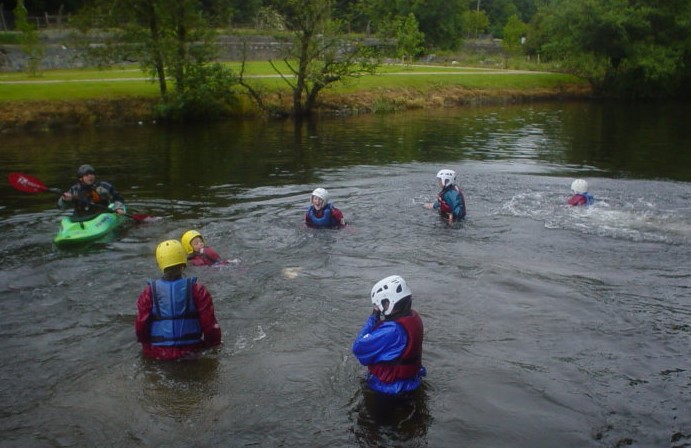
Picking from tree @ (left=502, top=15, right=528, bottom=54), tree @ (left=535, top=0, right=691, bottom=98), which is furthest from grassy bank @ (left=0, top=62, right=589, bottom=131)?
tree @ (left=502, top=15, right=528, bottom=54)

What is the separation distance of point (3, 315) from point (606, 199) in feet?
53.0

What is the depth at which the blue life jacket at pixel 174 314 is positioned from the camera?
328 inches

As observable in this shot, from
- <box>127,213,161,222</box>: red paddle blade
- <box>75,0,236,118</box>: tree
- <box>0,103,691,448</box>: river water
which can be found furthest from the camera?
<box>75,0,236,118</box>: tree

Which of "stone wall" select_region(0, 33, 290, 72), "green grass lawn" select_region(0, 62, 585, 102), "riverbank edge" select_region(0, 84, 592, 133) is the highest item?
"stone wall" select_region(0, 33, 290, 72)

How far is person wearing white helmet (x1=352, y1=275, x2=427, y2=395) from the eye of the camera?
24.1ft

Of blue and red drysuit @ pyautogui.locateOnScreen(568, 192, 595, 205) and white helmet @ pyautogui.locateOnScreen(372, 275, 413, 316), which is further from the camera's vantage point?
blue and red drysuit @ pyautogui.locateOnScreen(568, 192, 595, 205)

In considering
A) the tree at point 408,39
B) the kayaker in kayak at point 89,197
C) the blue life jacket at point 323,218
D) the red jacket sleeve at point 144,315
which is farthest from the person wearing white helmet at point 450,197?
the tree at point 408,39

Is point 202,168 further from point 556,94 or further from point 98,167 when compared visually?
point 556,94

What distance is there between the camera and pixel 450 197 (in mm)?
15812

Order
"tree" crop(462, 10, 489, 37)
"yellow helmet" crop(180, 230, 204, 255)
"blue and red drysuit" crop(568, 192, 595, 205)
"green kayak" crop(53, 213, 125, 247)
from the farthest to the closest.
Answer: "tree" crop(462, 10, 489, 37) < "blue and red drysuit" crop(568, 192, 595, 205) < "green kayak" crop(53, 213, 125, 247) < "yellow helmet" crop(180, 230, 204, 255)

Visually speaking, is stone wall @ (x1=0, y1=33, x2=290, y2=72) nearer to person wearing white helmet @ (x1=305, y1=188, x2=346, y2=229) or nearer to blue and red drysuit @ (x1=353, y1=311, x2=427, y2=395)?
person wearing white helmet @ (x1=305, y1=188, x2=346, y2=229)

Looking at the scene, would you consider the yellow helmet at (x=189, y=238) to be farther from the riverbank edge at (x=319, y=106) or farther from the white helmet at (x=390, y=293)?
the riverbank edge at (x=319, y=106)

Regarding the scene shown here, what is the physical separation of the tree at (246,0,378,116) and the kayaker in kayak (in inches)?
933

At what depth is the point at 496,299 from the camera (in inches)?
454
